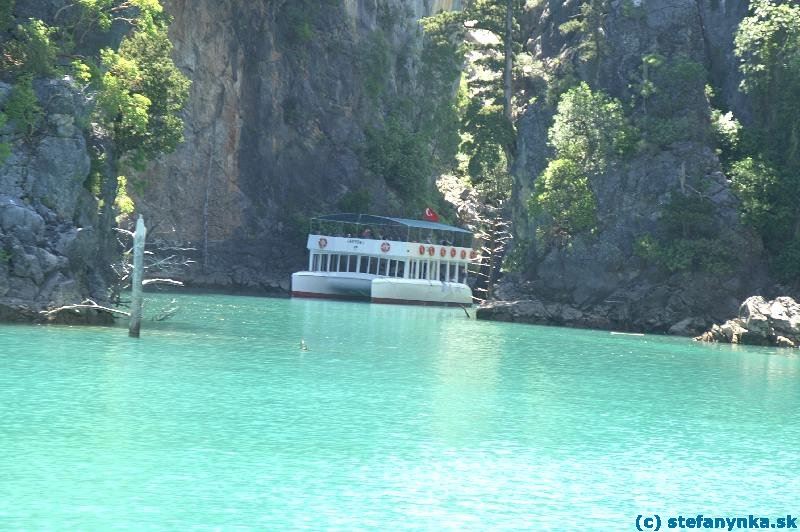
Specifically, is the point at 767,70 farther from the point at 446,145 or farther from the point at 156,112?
the point at 446,145

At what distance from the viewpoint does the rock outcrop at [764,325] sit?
170 ft

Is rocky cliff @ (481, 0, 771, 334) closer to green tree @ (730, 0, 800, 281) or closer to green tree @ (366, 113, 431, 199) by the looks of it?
green tree @ (730, 0, 800, 281)

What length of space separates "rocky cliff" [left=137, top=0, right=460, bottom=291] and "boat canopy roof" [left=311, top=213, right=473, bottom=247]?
2.85 m

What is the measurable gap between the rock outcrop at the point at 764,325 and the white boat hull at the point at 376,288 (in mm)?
26951

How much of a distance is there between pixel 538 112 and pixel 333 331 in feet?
84.2

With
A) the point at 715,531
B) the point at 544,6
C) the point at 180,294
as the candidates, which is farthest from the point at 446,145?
the point at 715,531

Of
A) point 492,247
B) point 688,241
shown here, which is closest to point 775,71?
point 688,241

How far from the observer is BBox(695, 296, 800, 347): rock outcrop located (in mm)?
51781

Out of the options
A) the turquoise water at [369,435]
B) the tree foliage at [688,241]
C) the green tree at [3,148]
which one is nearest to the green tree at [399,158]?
the tree foliage at [688,241]

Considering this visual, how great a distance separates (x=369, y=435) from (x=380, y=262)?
189 ft

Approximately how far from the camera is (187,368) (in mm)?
32438

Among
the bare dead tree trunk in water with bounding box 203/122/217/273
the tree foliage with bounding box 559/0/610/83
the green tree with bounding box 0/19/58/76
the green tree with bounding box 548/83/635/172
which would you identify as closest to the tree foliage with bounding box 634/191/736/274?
the green tree with bounding box 548/83/635/172

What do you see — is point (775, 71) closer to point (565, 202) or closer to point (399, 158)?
point (565, 202)

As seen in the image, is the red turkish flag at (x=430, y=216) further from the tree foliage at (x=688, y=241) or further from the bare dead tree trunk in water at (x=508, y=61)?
the tree foliage at (x=688, y=241)
